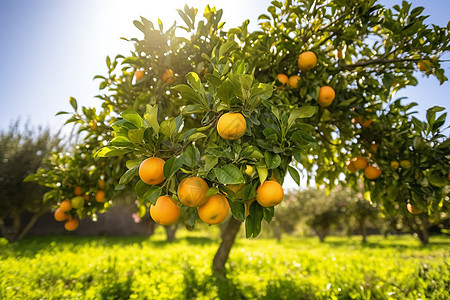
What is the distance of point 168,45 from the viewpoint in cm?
243

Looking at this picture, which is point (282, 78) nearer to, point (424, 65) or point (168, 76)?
point (168, 76)

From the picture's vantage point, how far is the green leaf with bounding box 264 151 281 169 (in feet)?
4.42

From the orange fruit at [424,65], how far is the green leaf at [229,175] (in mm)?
2542

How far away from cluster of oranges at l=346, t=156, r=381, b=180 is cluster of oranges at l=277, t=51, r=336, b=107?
0.93 meters

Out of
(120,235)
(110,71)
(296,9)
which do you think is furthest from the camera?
(120,235)

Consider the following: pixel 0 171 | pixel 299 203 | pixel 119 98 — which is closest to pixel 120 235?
pixel 0 171

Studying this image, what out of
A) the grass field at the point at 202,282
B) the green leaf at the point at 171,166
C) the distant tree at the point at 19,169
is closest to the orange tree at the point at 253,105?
the green leaf at the point at 171,166

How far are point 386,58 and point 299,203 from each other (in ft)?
57.9

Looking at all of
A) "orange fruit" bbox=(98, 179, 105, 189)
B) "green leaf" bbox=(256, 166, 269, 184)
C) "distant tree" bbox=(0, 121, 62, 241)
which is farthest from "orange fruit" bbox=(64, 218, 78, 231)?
"distant tree" bbox=(0, 121, 62, 241)

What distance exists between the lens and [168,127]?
4.51 feet

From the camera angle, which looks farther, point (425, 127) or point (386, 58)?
point (386, 58)

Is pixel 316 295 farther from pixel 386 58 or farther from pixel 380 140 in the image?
pixel 386 58

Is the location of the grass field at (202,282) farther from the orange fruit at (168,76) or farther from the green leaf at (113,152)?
the orange fruit at (168,76)

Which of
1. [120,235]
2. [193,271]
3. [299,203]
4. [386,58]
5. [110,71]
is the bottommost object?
[120,235]
